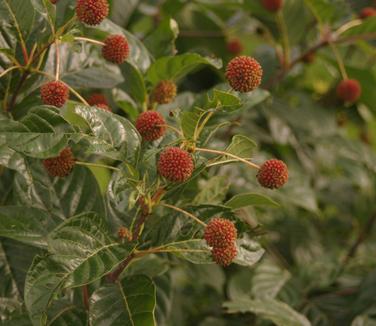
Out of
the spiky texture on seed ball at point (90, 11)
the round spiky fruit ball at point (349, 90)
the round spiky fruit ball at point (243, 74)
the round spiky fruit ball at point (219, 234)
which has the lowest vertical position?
the round spiky fruit ball at point (349, 90)

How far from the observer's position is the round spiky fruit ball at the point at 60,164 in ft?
4.33

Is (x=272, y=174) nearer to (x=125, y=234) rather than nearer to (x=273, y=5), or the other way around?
(x=125, y=234)

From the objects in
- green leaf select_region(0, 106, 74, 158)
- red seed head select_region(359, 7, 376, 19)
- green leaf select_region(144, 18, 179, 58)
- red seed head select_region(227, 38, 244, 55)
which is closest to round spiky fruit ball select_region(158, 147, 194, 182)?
→ green leaf select_region(0, 106, 74, 158)

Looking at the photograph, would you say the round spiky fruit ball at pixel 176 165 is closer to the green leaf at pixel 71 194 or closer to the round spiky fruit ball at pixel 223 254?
the round spiky fruit ball at pixel 223 254

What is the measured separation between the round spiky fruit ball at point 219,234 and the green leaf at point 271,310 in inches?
19.6

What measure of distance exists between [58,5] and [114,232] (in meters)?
0.55

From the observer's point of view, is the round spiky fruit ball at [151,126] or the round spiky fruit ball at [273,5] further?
the round spiky fruit ball at [273,5]

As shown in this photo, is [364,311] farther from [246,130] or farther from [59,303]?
[59,303]

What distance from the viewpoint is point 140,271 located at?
1649 mm

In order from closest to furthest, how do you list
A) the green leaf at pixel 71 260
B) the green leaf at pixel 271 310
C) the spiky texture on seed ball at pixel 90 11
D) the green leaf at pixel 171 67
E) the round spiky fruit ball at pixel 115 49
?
1. the green leaf at pixel 71 260
2. the spiky texture on seed ball at pixel 90 11
3. the round spiky fruit ball at pixel 115 49
4. the green leaf at pixel 171 67
5. the green leaf at pixel 271 310

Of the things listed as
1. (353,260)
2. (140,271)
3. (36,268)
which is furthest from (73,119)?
(353,260)

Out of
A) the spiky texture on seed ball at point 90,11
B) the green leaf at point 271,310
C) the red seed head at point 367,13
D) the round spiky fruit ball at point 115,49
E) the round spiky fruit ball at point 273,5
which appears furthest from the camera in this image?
the red seed head at point 367,13

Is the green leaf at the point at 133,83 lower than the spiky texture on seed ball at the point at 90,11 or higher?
lower

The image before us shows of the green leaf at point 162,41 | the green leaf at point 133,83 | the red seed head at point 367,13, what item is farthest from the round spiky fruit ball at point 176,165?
the red seed head at point 367,13
